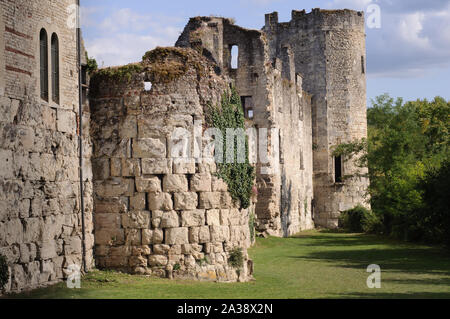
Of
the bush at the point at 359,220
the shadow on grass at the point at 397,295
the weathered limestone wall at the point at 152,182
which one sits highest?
the weathered limestone wall at the point at 152,182

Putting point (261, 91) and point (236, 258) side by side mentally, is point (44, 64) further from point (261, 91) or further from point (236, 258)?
point (261, 91)

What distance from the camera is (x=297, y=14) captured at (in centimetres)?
4750

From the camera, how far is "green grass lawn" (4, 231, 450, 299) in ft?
49.2

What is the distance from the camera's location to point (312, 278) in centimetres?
1991

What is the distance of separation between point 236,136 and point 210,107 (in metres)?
1.31

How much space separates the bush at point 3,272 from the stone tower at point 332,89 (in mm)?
35006

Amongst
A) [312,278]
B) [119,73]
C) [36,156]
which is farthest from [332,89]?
[36,156]

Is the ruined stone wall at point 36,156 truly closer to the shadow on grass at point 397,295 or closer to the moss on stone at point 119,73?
the moss on stone at point 119,73

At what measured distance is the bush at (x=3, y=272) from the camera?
12953 millimetres

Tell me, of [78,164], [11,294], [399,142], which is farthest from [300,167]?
[11,294]

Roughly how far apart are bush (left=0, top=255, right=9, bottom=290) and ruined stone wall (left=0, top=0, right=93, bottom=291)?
0.18 metres

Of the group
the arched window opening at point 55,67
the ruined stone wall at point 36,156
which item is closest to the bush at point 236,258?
the ruined stone wall at point 36,156
